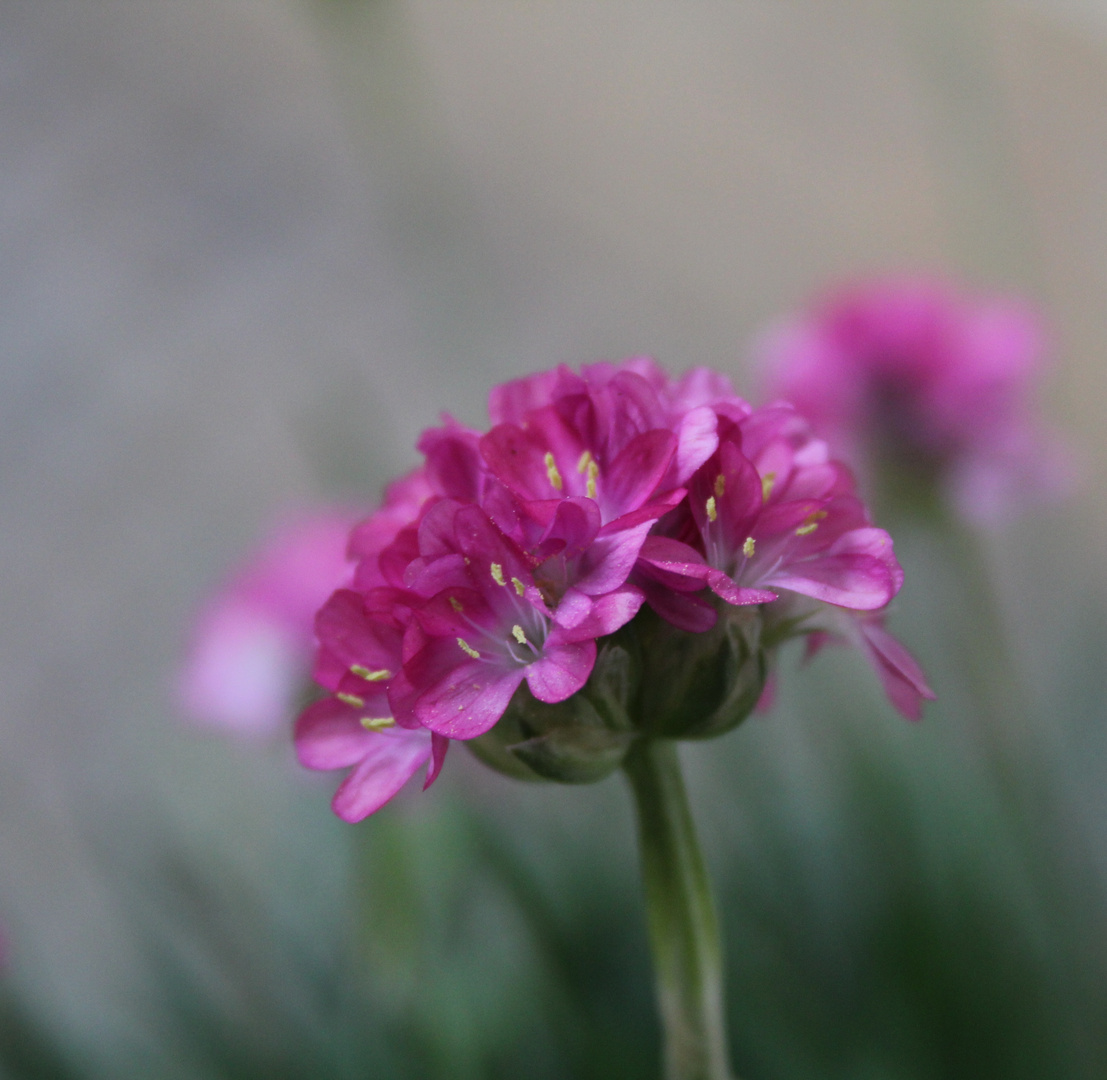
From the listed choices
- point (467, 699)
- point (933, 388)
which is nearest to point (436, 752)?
point (467, 699)

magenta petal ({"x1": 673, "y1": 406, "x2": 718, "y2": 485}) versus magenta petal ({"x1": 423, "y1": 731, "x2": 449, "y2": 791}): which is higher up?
magenta petal ({"x1": 673, "y1": 406, "x2": 718, "y2": 485})

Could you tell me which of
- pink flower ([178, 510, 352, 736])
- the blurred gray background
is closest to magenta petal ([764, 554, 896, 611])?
pink flower ([178, 510, 352, 736])

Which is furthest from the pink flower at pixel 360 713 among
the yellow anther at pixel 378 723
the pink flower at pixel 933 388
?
the pink flower at pixel 933 388

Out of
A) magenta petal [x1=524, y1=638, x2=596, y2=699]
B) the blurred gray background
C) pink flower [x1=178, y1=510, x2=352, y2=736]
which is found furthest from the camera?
the blurred gray background

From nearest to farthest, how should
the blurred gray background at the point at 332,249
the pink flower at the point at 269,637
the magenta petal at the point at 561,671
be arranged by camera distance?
1. the magenta petal at the point at 561,671
2. the pink flower at the point at 269,637
3. the blurred gray background at the point at 332,249

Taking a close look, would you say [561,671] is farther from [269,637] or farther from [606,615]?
[269,637]

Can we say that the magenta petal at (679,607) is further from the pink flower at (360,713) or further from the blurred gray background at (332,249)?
the blurred gray background at (332,249)

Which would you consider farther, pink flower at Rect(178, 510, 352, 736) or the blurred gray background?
the blurred gray background

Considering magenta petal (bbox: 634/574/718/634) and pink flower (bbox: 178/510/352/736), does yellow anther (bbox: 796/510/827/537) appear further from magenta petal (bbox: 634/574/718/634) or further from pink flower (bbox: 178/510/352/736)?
pink flower (bbox: 178/510/352/736)
